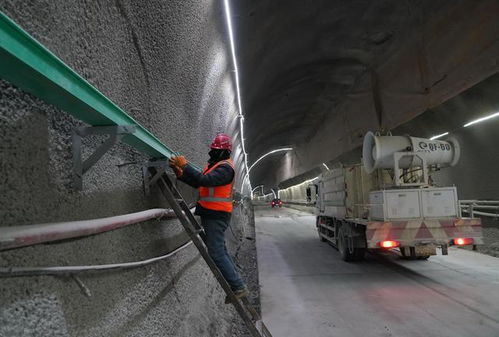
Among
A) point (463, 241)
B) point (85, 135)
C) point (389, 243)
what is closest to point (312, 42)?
point (389, 243)

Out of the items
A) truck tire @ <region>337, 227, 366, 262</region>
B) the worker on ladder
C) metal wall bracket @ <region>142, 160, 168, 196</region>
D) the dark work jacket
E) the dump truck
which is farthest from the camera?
truck tire @ <region>337, 227, 366, 262</region>

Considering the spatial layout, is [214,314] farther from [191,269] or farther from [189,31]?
[189,31]

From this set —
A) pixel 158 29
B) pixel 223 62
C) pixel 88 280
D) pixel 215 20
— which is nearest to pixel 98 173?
pixel 88 280

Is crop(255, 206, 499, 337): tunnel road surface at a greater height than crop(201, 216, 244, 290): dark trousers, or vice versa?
crop(201, 216, 244, 290): dark trousers

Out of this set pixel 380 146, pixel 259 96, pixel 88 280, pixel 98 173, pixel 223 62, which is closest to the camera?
pixel 88 280

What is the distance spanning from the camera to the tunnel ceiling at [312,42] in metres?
7.60

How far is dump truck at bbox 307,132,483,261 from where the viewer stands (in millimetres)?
7801

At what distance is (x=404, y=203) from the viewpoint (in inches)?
317

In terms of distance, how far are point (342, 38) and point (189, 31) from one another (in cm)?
653

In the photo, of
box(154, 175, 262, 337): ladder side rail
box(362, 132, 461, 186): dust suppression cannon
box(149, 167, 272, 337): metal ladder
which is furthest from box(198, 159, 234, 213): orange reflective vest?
box(362, 132, 461, 186): dust suppression cannon

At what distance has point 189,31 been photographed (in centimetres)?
444

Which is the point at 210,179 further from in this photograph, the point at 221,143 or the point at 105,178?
the point at 105,178

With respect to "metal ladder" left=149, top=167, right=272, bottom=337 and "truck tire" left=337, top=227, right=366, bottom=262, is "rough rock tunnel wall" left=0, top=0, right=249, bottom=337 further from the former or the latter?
"truck tire" left=337, top=227, right=366, bottom=262

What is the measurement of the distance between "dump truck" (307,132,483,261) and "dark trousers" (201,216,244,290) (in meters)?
4.62
